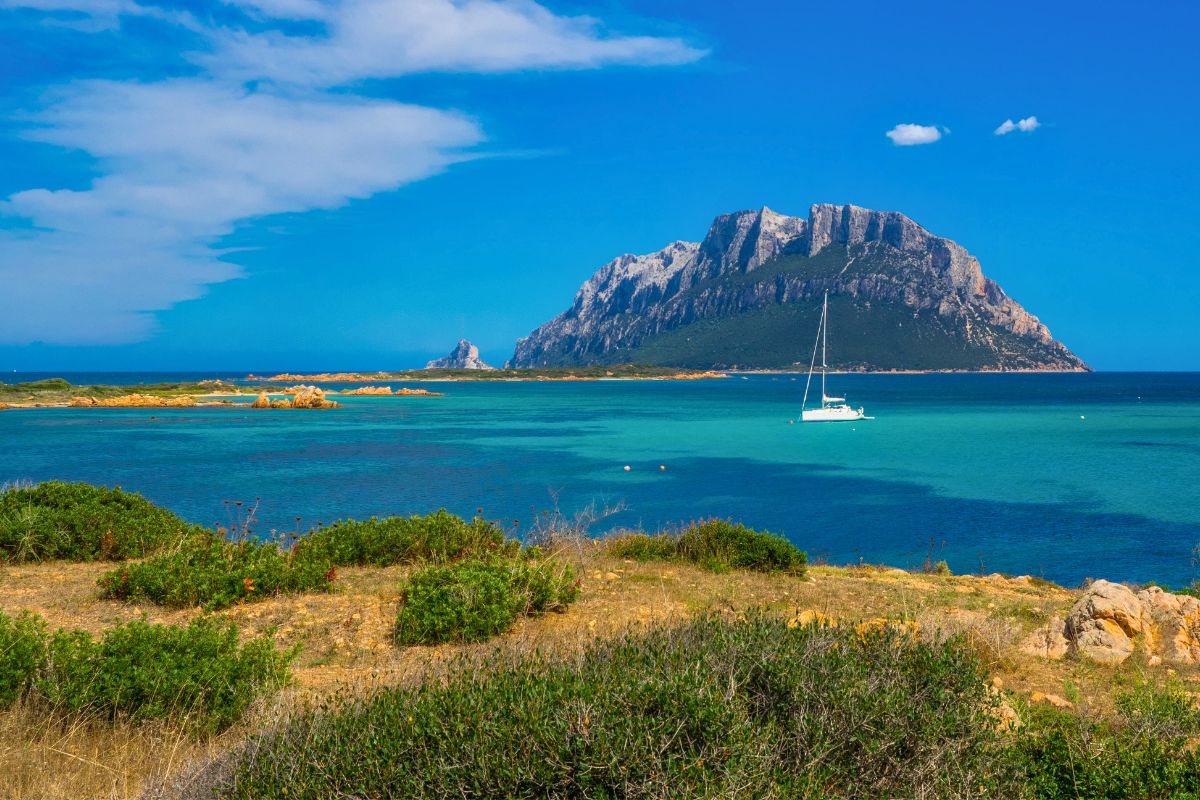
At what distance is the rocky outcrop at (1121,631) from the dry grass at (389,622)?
291mm

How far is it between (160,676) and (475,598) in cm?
338

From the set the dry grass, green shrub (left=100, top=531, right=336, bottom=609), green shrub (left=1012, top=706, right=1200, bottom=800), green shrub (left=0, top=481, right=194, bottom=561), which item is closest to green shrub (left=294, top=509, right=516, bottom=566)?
the dry grass

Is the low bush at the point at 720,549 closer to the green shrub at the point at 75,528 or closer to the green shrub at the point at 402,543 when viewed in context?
the green shrub at the point at 402,543

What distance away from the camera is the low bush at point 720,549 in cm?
1299

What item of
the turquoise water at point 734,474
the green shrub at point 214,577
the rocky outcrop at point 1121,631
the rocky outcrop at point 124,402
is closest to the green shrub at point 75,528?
the green shrub at point 214,577

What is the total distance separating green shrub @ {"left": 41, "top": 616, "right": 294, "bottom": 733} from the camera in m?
5.80

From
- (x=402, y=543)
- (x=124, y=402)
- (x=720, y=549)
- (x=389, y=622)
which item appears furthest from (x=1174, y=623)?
(x=124, y=402)

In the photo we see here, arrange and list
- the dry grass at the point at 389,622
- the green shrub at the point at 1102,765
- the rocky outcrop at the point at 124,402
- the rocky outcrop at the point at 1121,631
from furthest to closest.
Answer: the rocky outcrop at the point at 124,402
the rocky outcrop at the point at 1121,631
the dry grass at the point at 389,622
the green shrub at the point at 1102,765

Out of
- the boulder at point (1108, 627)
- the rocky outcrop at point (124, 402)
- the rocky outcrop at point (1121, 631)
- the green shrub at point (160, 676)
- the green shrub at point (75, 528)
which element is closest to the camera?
the green shrub at point (160, 676)

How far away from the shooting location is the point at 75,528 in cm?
1239

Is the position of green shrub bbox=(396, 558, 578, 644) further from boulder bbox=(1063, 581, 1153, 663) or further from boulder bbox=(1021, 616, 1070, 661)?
boulder bbox=(1063, 581, 1153, 663)

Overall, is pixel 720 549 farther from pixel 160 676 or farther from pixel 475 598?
pixel 160 676

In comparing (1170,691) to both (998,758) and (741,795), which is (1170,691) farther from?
(741,795)

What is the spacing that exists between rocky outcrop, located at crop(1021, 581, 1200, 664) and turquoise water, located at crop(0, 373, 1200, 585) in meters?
9.63
